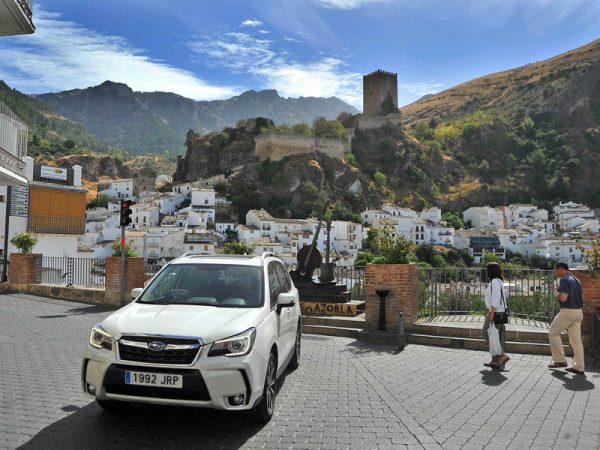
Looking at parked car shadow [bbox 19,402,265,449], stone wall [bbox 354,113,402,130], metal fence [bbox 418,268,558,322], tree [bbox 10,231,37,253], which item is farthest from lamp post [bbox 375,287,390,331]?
stone wall [bbox 354,113,402,130]

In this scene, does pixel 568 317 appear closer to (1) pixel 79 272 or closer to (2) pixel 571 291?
(2) pixel 571 291

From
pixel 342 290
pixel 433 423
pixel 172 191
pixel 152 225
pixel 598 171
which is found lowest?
pixel 433 423

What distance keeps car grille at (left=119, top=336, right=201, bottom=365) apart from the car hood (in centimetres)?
6

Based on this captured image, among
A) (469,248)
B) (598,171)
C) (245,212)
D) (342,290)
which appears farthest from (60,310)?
(598,171)

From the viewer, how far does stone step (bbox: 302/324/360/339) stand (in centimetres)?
1119

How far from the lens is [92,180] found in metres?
123

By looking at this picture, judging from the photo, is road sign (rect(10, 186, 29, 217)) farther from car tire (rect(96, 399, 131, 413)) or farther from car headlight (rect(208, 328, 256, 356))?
car headlight (rect(208, 328, 256, 356))

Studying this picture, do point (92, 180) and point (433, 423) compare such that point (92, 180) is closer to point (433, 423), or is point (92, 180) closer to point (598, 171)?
point (598, 171)

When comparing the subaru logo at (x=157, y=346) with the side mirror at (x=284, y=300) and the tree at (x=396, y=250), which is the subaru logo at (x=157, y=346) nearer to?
the side mirror at (x=284, y=300)

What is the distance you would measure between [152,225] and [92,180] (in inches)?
1992

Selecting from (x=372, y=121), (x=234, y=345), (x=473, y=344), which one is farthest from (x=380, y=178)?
(x=234, y=345)

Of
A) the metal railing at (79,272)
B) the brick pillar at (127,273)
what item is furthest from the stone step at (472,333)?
the metal railing at (79,272)

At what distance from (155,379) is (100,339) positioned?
2.59 feet

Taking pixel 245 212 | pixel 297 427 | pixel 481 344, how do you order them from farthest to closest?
pixel 245 212
pixel 481 344
pixel 297 427
